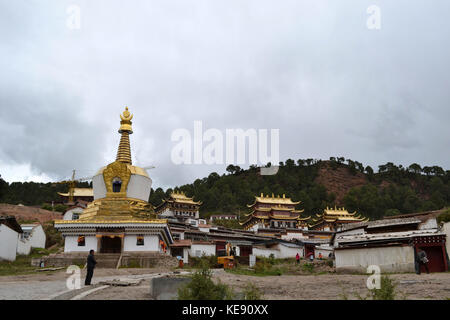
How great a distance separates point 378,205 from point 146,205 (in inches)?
2987

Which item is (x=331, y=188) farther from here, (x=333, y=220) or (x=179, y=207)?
(x=179, y=207)

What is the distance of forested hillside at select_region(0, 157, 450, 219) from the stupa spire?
56.0m

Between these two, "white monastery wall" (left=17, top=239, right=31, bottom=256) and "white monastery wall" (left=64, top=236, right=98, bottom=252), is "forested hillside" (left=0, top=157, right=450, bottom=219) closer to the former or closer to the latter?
"white monastery wall" (left=17, top=239, right=31, bottom=256)

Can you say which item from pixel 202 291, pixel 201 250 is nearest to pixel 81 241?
pixel 201 250

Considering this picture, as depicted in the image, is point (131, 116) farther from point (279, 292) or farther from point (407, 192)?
point (407, 192)

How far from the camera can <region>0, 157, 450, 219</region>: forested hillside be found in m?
99.0

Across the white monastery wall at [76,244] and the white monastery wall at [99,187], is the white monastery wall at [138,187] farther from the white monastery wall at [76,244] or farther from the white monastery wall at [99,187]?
the white monastery wall at [76,244]

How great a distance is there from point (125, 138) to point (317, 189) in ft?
261

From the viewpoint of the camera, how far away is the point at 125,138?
4091 centimetres

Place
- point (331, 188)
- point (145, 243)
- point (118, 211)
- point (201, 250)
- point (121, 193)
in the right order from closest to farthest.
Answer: point (145, 243), point (118, 211), point (121, 193), point (201, 250), point (331, 188)

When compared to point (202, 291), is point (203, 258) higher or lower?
lower

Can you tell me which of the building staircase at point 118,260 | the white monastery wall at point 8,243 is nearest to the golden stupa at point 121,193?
the building staircase at point 118,260

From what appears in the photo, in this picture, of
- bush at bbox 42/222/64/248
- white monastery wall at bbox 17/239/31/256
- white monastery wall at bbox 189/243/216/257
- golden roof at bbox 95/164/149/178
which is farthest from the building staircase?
bush at bbox 42/222/64/248
